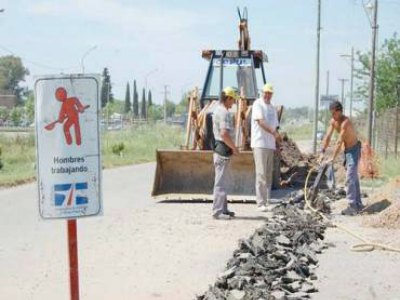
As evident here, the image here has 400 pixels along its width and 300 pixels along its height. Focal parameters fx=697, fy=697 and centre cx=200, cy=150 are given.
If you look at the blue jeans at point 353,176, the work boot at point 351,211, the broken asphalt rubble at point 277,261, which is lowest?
the work boot at point 351,211

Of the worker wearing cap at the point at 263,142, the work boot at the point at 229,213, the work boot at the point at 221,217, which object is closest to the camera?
the work boot at the point at 221,217

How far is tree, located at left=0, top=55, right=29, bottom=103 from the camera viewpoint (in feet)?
335

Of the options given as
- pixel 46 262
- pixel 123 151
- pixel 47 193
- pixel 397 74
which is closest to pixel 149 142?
pixel 123 151

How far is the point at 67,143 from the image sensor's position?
14.7 ft

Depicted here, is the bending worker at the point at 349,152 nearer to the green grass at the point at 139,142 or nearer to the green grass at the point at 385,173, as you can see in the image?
the green grass at the point at 385,173

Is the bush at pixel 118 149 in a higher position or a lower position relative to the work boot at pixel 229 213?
lower

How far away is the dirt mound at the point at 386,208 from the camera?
9688 millimetres

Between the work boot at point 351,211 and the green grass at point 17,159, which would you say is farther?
the green grass at point 17,159

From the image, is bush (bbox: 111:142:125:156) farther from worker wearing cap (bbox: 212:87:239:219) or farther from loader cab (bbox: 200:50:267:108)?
worker wearing cap (bbox: 212:87:239:219)

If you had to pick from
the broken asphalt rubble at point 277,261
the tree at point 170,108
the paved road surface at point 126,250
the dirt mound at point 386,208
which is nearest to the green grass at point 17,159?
the paved road surface at point 126,250

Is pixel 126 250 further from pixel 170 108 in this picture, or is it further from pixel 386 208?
pixel 170 108

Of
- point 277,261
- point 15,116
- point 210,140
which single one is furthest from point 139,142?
point 277,261

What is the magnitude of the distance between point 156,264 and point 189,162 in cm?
554

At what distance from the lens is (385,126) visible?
88.0 ft
